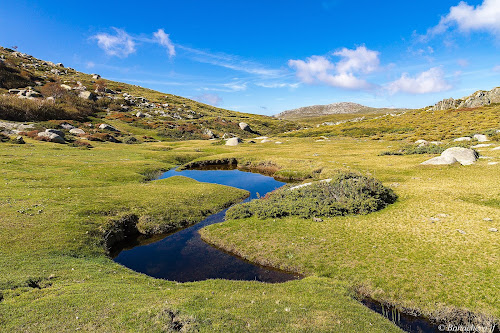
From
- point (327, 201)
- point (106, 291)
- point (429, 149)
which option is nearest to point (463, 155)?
point (429, 149)

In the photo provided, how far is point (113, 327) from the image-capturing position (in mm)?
10047

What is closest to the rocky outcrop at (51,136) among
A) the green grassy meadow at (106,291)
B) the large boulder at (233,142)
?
the green grassy meadow at (106,291)

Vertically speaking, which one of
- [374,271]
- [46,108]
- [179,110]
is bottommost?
[374,271]

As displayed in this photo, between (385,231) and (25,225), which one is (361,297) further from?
(25,225)

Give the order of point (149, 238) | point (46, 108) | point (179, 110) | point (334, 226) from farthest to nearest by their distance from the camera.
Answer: point (179, 110) → point (46, 108) → point (149, 238) → point (334, 226)

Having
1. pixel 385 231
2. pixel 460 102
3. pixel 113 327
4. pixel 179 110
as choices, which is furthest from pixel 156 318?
pixel 179 110

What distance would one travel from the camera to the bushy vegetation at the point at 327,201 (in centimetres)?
2658

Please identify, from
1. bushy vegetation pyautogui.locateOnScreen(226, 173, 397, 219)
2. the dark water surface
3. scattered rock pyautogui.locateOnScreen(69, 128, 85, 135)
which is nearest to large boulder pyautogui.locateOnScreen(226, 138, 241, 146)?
scattered rock pyautogui.locateOnScreen(69, 128, 85, 135)

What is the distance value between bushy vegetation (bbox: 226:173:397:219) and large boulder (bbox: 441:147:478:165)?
21509 millimetres

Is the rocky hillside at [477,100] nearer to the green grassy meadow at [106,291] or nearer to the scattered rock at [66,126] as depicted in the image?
the green grassy meadow at [106,291]

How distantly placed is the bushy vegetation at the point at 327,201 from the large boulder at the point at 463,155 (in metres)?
21.5

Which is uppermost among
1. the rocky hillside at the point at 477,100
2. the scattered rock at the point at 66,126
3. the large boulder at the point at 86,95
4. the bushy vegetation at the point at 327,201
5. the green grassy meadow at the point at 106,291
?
the rocky hillside at the point at 477,100

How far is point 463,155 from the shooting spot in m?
41.5

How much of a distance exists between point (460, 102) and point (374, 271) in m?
161
